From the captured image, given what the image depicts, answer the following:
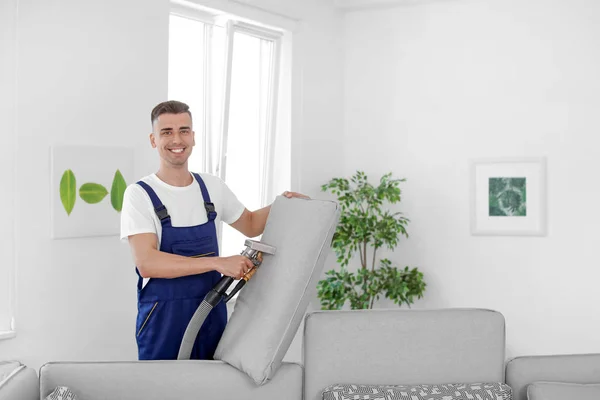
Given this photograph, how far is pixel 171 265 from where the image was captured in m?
2.36

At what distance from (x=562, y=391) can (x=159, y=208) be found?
143cm

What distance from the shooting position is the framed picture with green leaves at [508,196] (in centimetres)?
484

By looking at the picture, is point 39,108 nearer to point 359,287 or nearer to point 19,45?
point 19,45

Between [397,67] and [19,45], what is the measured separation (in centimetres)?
296

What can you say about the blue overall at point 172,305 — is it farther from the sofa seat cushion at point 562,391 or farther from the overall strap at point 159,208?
the sofa seat cushion at point 562,391

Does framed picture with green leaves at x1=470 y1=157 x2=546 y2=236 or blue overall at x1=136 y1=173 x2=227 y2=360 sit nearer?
blue overall at x1=136 y1=173 x2=227 y2=360

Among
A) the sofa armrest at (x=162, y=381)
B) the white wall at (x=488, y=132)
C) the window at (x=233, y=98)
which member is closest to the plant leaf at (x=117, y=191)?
Answer: the window at (x=233, y=98)

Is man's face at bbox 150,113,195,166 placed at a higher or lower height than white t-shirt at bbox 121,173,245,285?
higher

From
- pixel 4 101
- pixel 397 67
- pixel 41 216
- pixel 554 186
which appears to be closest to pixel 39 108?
pixel 4 101

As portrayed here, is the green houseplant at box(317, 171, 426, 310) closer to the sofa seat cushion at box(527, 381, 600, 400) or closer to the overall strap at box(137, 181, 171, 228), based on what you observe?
the overall strap at box(137, 181, 171, 228)

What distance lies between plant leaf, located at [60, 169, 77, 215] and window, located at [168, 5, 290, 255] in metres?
1.00

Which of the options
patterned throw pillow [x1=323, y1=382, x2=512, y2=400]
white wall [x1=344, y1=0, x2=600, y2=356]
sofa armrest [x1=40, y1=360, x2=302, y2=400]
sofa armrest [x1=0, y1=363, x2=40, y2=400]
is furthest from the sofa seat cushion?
white wall [x1=344, y1=0, x2=600, y2=356]

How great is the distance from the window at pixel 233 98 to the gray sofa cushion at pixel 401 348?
2322 millimetres

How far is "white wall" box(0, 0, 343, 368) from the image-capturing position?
317 cm
